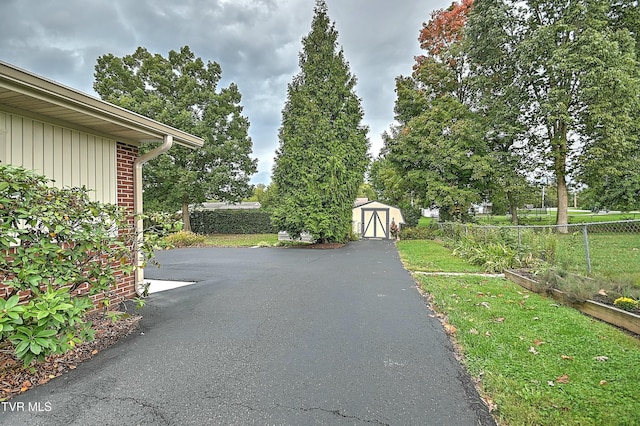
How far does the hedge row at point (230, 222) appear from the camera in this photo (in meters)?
22.6

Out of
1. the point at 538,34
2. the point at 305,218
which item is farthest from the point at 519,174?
the point at 305,218

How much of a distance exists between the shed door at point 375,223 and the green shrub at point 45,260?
18.1 meters

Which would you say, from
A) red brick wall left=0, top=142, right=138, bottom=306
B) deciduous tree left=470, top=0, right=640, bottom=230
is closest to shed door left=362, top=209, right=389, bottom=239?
deciduous tree left=470, top=0, right=640, bottom=230

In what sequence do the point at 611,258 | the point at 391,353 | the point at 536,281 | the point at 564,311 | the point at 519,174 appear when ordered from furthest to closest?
the point at 519,174 < the point at 611,258 < the point at 536,281 < the point at 564,311 < the point at 391,353

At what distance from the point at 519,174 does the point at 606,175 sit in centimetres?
337

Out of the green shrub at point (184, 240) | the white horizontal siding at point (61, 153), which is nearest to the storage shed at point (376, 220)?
the green shrub at point (184, 240)

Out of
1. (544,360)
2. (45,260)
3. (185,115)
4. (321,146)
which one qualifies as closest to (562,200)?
(321,146)

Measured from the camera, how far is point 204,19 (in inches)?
426

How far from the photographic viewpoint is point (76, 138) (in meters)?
3.98

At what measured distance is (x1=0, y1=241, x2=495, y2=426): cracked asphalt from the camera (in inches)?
85.6

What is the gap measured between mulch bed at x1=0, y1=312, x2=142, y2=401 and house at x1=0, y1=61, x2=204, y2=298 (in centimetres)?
140

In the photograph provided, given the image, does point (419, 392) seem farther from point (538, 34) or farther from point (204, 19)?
point (538, 34)

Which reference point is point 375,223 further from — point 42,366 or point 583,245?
point 42,366

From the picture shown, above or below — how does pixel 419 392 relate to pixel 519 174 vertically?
below
